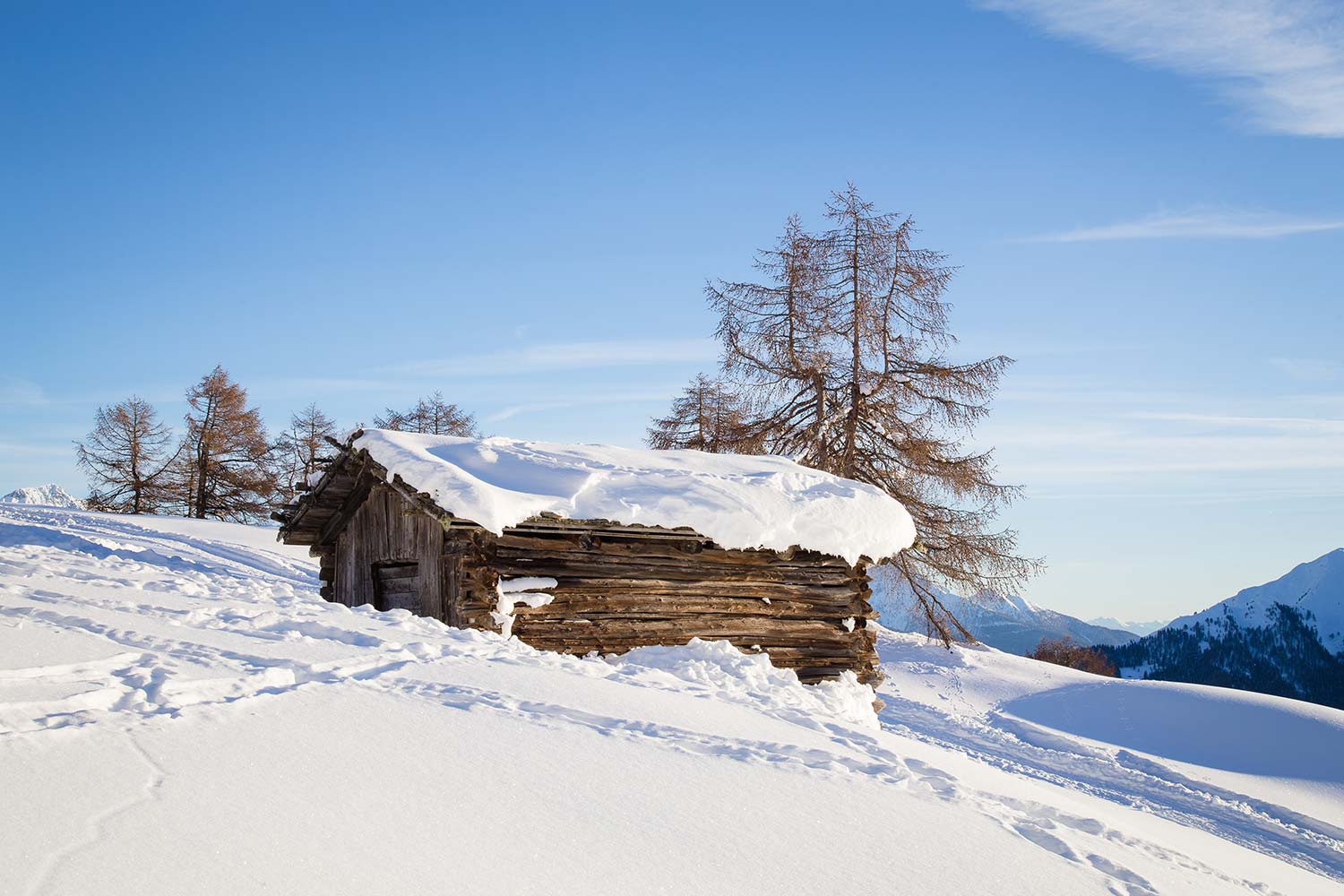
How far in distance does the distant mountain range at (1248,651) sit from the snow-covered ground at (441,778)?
11982cm

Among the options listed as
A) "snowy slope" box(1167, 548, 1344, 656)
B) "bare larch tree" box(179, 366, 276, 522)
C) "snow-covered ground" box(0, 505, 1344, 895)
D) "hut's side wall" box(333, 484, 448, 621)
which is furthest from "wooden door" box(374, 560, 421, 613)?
"snowy slope" box(1167, 548, 1344, 656)

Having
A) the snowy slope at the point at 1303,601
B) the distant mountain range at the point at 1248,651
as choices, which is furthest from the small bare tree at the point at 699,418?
the snowy slope at the point at 1303,601

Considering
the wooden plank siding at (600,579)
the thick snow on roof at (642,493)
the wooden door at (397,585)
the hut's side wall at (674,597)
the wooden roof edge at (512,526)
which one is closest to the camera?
the wooden roof edge at (512,526)

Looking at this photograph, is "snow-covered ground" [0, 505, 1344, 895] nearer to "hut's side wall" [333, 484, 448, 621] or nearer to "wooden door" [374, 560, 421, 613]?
"hut's side wall" [333, 484, 448, 621]

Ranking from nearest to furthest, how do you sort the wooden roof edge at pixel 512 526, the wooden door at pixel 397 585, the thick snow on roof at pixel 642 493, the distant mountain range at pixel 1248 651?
the wooden roof edge at pixel 512 526 → the thick snow on roof at pixel 642 493 → the wooden door at pixel 397 585 → the distant mountain range at pixel 1248 651

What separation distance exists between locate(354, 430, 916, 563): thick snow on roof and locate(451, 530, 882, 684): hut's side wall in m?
0.50

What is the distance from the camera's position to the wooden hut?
10977 millimetres

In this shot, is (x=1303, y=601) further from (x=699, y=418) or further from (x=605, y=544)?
(x=605, y=544)

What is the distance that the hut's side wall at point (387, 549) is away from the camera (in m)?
11.7

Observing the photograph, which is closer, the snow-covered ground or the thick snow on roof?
the snow-covered ground

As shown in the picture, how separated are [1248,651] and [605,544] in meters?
143

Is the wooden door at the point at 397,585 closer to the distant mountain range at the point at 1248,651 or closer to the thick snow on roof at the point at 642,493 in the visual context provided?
the thick snow on roof at the point at 642,493

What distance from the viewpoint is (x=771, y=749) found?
5977mm

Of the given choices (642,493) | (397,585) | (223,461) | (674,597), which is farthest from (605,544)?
(223,461)
